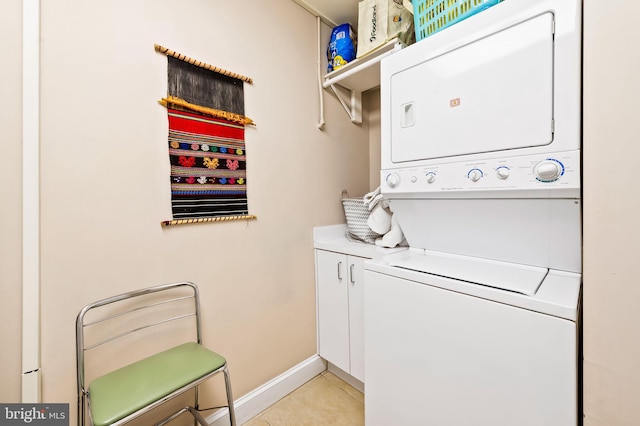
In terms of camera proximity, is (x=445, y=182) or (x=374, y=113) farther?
(x=374, y=113)

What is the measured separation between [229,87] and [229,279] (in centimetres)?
107

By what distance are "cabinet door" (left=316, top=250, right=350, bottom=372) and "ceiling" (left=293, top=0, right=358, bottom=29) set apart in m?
1.69

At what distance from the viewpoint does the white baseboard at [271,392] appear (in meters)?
1.48

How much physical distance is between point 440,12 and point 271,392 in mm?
2257

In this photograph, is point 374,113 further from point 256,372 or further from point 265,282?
point 256,372

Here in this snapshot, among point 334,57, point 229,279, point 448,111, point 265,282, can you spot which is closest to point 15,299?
point 229,279

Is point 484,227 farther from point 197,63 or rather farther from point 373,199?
point 197,63

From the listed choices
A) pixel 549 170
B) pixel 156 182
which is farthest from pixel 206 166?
pixel 549 170

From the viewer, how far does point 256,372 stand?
5.32 feet

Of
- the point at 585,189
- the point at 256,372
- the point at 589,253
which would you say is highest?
the point at 585,189

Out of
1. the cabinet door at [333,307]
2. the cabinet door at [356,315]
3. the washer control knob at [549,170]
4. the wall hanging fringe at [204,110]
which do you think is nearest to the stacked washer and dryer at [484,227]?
the washer control knob at [549,170]

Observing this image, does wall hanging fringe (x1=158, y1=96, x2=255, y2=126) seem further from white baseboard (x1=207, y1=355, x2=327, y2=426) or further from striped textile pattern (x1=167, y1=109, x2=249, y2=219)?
white baseboard (x1=207, y1=355, x2=327, y2=426)

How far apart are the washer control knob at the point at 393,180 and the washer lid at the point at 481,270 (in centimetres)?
36

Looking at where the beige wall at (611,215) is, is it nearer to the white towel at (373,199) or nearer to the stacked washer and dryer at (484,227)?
the stacked washer and dryer at (484,227)
